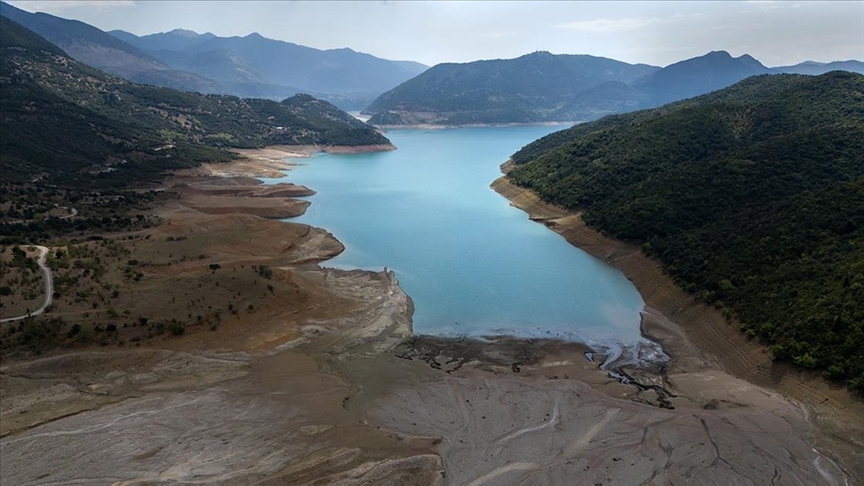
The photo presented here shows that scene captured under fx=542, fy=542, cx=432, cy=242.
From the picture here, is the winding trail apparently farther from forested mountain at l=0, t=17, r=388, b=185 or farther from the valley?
forested mountain at l=0, t=17, r=388, b=185

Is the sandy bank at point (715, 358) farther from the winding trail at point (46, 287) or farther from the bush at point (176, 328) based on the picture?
the winding trail at point (46, 287)

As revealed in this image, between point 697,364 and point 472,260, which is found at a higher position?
point 472,260

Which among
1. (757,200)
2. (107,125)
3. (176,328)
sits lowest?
(176,328)

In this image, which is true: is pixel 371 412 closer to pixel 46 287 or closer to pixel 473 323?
pixel 473 323

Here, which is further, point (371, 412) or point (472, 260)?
point (472, 260)

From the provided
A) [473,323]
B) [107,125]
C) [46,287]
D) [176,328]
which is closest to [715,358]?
[473,323]

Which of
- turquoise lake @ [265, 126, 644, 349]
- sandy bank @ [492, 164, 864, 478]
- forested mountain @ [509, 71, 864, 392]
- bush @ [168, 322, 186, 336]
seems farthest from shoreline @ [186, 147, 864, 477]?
bush @ [168, 322, 186, 336]
